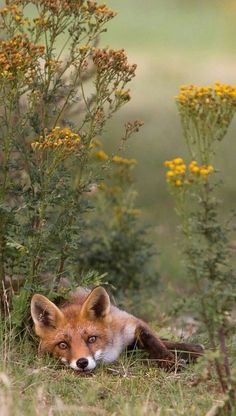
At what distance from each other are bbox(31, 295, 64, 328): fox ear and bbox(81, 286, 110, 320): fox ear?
184 mm

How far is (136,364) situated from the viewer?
671cm

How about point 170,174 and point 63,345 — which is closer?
point 170,174

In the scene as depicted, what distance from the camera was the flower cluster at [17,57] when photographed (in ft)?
20.3

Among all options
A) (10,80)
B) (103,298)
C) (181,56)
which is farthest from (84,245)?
(181,56)

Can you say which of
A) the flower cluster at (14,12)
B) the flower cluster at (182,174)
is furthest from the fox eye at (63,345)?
the flower cluster at (14,12)

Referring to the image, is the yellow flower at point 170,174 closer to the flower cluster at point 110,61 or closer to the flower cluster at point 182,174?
the flower cluster at point 182,174

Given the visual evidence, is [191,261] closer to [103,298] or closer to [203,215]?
[203,215]

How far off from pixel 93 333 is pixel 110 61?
188 cm

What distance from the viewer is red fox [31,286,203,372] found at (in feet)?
21.8

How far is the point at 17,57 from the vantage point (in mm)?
6203

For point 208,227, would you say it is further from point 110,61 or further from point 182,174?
point 110,61

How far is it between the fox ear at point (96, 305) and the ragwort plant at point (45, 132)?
220 mm

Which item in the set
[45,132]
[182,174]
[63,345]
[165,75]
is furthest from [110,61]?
[165,75]

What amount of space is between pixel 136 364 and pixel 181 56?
17260 millimetres
